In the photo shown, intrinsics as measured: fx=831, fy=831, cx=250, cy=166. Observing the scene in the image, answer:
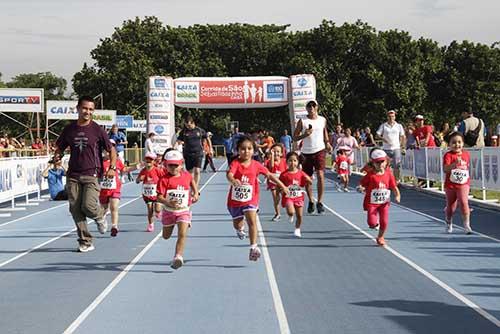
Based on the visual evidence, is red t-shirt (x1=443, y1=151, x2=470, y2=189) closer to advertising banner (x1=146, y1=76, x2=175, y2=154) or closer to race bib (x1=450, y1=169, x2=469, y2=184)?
race bib (x1=450, y1=169, x2=469, y2=184)

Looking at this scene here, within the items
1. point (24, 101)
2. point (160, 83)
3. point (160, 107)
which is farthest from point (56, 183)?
point (24, 101)

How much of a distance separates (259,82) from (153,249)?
26.5 metres

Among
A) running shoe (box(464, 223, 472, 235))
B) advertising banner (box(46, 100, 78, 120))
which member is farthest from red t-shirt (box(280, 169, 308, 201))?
advertising banner (box(46, 100, 78, 120))

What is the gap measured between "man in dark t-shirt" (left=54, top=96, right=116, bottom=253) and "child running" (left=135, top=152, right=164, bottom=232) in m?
2.52

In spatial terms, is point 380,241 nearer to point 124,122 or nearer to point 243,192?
point 243,192

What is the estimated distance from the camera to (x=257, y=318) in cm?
696

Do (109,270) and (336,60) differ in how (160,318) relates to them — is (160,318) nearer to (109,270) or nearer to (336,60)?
(109,270)

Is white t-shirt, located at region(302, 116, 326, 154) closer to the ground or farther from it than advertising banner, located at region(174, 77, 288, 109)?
closer to the ground

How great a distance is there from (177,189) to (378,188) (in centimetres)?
321

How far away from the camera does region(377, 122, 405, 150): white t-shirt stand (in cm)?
2150

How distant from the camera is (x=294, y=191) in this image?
13.2 meters

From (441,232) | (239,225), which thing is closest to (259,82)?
(441,232)

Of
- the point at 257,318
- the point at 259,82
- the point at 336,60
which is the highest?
the point at 336,60

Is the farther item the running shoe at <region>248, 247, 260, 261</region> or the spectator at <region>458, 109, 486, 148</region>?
the spectator at <region>458, 109, 486, 148</region>
